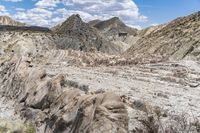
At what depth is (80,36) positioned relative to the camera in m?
144

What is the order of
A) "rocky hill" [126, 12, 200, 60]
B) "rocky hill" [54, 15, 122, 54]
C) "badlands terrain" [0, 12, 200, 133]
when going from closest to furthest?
"badlands terrain" [0, 12, 200, 133], "rocky hill" [126, 12, 200, 60], "rocky hill" [54, 15, 122, 54]

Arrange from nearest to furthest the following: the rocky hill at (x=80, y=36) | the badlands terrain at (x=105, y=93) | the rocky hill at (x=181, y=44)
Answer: the badlands terrain at (x=105, y=93)
the rocky hill at (x=181, y=44)
the rocky hill at (x=80, y=36)

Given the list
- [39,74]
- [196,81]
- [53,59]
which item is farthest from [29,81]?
[196,81]

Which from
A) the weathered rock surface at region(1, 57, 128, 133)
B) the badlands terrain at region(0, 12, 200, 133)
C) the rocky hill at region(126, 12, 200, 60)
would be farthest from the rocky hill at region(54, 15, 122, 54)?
the weathered rock surface at region(1, 57, 128, 133)

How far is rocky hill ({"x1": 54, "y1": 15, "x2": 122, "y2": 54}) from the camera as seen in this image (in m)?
136

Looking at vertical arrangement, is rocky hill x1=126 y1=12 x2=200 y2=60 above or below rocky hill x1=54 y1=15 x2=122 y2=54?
above

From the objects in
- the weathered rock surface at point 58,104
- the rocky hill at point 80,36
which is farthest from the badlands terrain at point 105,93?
the rocky hill at point 80,36

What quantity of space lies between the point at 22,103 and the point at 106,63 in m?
11.6

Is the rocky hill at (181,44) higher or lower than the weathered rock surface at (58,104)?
higher

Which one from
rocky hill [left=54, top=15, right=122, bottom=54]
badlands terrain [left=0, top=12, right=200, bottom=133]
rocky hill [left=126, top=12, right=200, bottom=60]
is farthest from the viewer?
rocky hill [left=54, top=15, right=122, bottom=54]

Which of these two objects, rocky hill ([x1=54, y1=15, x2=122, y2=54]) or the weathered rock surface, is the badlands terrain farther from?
rocky hill ([x1=54, y1=15, x2=122, y2=54])

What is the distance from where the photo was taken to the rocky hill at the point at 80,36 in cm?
13625

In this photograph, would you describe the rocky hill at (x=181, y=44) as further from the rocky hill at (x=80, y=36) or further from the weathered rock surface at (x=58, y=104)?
the rocky hill at (x=80, y=36)

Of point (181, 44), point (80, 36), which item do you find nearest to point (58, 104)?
point (181, 44)
